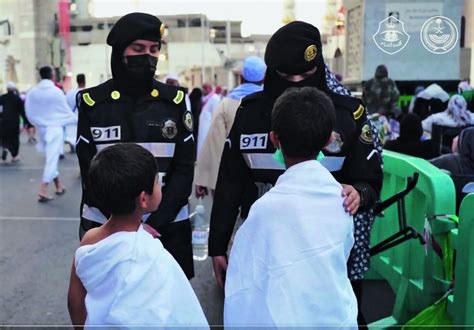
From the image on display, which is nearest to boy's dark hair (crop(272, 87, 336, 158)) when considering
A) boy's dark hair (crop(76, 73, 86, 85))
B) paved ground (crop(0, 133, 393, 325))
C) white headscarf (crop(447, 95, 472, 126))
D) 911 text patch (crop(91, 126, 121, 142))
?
911 text patch (crop(91, 126, 121, 142))

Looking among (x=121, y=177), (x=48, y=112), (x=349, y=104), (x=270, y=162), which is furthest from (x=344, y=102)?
(x=48, y=112)

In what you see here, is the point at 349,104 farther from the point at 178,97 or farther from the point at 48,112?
the point at 48,112

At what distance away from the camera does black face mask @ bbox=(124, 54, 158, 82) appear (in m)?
2.85

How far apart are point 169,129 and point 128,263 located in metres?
1.07

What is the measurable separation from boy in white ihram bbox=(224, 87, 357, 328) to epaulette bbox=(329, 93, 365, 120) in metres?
0.61

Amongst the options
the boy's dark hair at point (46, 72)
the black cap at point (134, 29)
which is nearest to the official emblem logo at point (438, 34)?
the black cap at point (134, 29)

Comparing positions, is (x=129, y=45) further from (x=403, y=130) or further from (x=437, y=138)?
(x=437, y=138)

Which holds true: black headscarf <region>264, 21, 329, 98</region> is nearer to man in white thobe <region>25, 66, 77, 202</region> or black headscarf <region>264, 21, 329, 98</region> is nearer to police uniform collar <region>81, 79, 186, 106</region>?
police uniform collar <region>81, 79, 186, 106</region>

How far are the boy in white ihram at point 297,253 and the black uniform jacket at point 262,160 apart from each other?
53 centimetres

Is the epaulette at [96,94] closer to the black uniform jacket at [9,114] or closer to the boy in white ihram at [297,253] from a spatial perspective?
the boy in white ihram at [297,253]

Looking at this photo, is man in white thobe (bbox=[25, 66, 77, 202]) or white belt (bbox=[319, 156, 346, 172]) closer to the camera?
white belt (bbox=[319, 156, 346, 172])

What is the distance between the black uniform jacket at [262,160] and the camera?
2.59m

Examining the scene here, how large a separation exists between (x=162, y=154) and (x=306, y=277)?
119 cm

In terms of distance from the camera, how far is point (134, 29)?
9.14 feet
